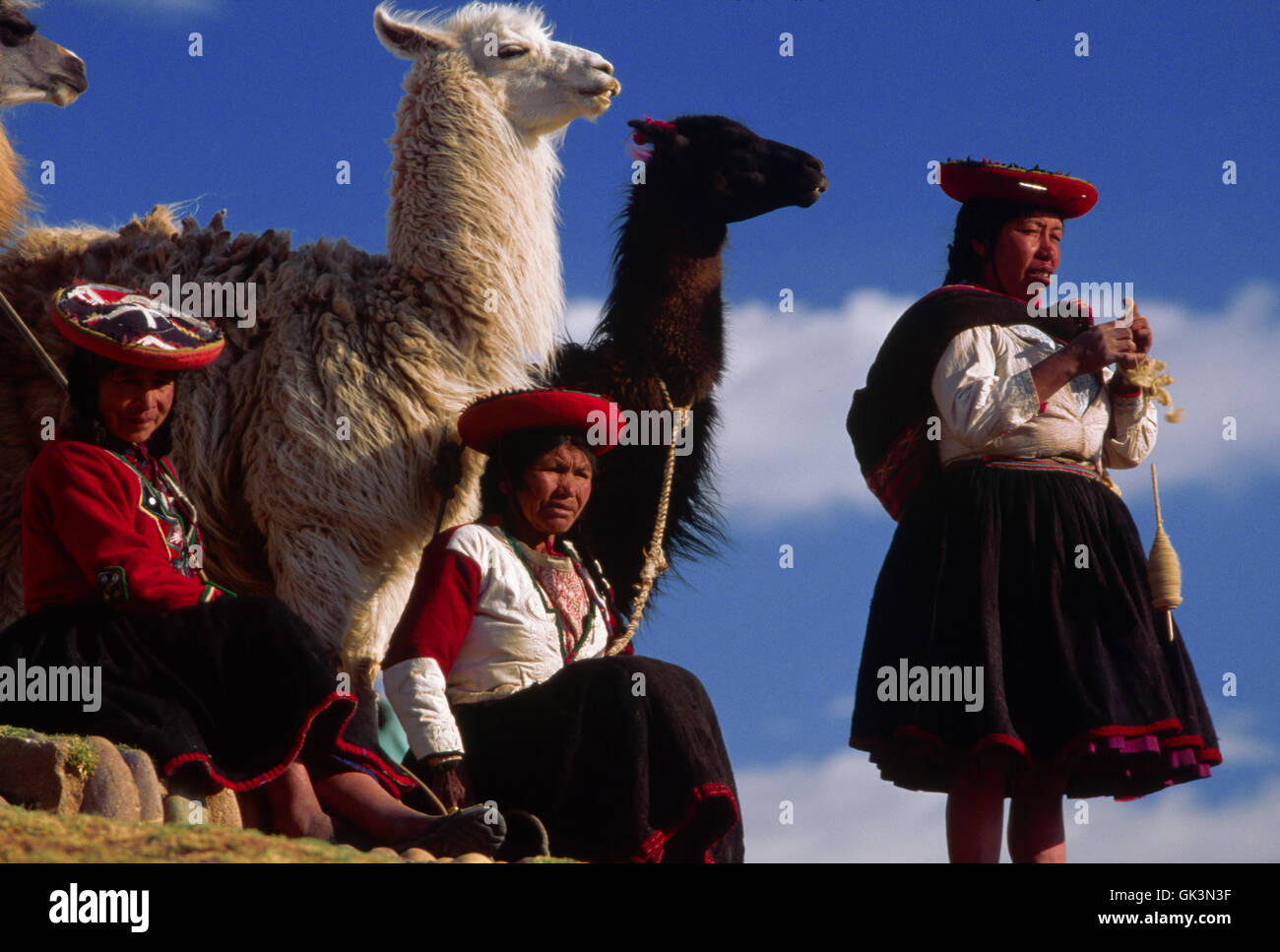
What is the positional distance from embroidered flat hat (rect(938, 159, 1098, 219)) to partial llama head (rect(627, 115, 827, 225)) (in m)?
1.93

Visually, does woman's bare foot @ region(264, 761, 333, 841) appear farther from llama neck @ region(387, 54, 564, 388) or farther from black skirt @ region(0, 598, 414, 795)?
llama neck @ region(387, 54, 564, 388)

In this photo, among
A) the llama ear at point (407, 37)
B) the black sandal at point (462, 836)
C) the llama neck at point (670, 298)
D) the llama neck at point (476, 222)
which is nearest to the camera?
the black sandal at point (462, 836)

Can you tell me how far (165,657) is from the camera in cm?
372

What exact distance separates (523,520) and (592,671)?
0.58m

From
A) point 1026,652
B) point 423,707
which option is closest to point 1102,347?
point 1026,652

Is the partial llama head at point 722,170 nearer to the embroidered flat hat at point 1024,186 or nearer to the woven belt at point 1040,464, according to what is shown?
the embroidered flat hat at point 1024,186

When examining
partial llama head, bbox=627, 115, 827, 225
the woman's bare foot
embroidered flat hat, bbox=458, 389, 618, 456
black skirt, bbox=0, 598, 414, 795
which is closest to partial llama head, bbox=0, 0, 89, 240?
partial llama head, bbox=627, 115, 827, 225

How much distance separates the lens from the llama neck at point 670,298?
6156 mm

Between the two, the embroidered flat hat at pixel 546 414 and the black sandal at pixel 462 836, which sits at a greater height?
the embroidered flat hat at pixel 546 414

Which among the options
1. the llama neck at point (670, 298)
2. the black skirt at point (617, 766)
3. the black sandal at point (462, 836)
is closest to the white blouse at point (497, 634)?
the black skirt at point (617, 766)

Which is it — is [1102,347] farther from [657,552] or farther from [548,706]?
[657,552]

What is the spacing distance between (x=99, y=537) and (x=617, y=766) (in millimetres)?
1271

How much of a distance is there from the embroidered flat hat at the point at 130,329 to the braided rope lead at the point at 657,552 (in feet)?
4.34
